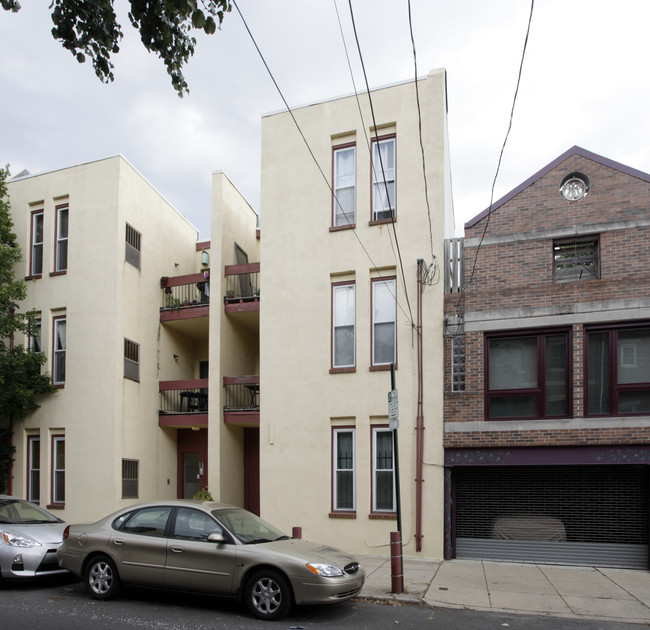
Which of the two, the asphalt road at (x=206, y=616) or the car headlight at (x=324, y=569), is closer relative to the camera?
the asphalt road at (x=206, y=616)

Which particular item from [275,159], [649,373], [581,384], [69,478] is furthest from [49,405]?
[649,373]

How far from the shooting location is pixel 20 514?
38.8ft

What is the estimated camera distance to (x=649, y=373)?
42.0 ft

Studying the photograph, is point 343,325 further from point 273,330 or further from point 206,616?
point 206,616

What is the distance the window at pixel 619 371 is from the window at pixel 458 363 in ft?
7.71

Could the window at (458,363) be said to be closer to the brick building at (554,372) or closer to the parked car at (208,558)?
the brick building at (554,372)

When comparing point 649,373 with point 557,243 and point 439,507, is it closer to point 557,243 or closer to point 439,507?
point 557,243

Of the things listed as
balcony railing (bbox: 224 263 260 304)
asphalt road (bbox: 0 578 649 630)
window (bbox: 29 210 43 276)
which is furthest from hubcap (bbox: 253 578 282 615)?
window (bbox: 29 210 43 276)

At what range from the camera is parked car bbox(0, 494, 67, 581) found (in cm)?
1020

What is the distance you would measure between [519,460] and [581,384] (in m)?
1.83

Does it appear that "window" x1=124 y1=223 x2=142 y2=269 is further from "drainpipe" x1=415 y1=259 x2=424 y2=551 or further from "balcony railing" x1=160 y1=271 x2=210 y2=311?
"drainpipe" x1=415 y1=259 x2=424 y2=551

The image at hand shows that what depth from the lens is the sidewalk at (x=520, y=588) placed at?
9655mm

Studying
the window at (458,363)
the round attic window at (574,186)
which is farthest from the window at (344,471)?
the round attic window at (574,186)

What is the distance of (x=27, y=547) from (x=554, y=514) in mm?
9255
